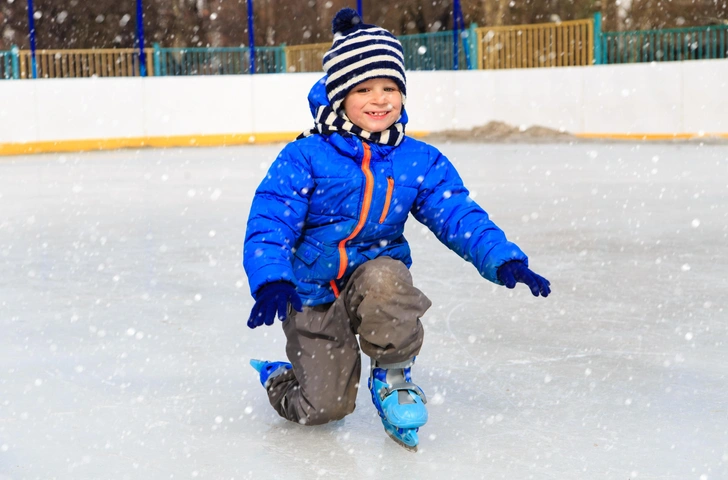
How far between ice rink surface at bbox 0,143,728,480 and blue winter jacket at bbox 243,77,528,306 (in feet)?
1.16

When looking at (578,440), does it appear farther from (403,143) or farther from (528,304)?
(528,304)

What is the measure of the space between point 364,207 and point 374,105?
0.72 feet

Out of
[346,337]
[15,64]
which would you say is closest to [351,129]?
[346,337]

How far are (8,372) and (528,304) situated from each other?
162 cm

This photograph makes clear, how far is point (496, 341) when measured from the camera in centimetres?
273

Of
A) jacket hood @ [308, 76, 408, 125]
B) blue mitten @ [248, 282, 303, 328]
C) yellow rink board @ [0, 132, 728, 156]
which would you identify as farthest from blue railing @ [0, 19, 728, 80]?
blue mitten @ [248, 282, 303, 328]

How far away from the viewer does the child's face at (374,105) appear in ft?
6.59

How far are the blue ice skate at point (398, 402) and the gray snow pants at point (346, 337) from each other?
1.5 inches

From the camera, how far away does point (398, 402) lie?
192 cm

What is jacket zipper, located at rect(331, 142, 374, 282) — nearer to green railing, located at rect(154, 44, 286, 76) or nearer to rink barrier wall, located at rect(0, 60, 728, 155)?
rink barrier wall, located at rect(0, 60, 728, 155)

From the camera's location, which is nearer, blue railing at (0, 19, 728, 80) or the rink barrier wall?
the rink barrier wall

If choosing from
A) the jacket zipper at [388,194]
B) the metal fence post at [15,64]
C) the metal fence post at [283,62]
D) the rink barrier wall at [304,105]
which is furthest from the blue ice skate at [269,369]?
the metal fence post at [283,62]

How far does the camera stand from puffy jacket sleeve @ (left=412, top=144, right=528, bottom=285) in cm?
188

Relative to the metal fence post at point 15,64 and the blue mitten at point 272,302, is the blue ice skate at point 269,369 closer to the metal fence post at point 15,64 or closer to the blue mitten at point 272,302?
the blue mitten at point 272,302
